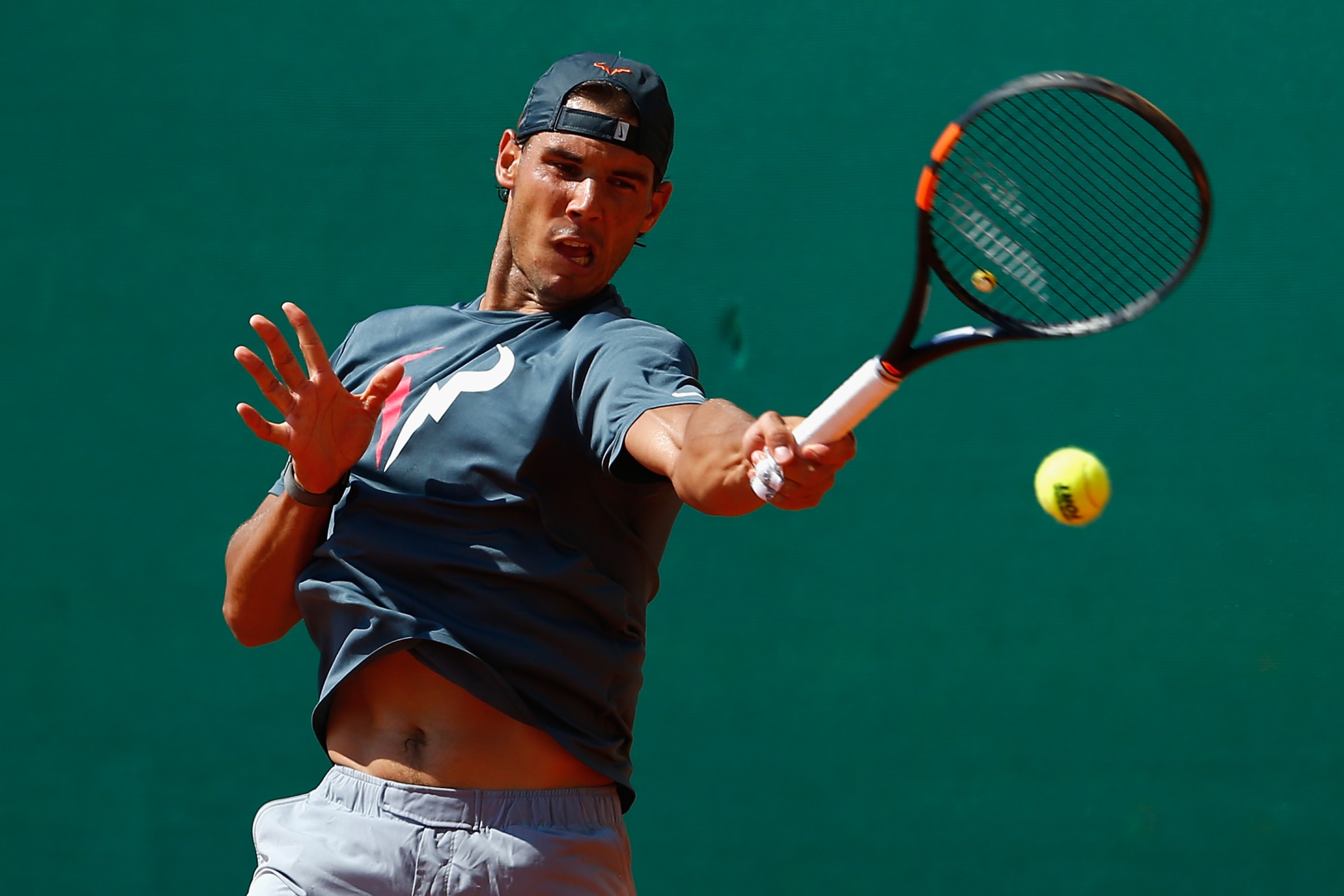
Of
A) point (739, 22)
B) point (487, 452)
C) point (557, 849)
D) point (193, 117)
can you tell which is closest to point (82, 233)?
point (193, 117)

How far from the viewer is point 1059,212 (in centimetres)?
266

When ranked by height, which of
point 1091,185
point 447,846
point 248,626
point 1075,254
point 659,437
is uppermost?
point 1091,185

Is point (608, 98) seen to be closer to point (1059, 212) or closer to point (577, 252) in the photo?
point (577, 252)

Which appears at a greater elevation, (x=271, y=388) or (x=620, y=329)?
(x=620, y=329)

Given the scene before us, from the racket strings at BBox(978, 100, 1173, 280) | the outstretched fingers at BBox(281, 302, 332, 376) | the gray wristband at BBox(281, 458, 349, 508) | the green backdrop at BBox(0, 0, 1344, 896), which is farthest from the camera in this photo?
the green backdrop at BBox(0, 0, 1344, 896)

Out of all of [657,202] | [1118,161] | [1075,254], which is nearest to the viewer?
[657,202]

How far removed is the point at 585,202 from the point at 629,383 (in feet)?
1.52

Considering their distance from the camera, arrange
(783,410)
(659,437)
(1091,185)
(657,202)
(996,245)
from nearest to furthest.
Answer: (659,437), (996,245), (657,202), (1091,185), (783,410)

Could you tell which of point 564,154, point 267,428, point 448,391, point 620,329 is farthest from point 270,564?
point 564,154

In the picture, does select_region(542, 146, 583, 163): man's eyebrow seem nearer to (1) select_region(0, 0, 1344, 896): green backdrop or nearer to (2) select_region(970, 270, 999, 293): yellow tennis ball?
(2) select_region(970, 270, 999, 293): yellow tennis ball

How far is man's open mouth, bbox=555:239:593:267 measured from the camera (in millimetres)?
2043

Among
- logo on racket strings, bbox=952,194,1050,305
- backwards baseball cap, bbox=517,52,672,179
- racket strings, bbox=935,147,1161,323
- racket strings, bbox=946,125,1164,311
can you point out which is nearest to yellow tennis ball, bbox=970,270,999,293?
logo on racket strings, bbox=952,194,1050,305

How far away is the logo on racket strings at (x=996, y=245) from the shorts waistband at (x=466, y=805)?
3.03 ft

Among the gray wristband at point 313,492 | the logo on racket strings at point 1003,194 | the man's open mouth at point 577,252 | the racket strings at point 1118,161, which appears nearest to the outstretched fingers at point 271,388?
the gray wristband at point 313,492
